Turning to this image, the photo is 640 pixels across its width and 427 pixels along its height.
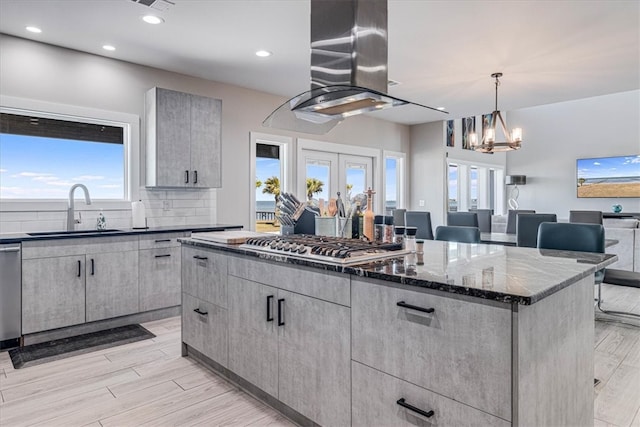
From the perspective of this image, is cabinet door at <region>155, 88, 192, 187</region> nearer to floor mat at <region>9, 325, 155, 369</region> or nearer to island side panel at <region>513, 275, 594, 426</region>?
floor mat at <region>9, 325, 155, 369</region>

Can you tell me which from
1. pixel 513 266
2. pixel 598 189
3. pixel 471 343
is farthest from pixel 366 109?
pixel 598 189

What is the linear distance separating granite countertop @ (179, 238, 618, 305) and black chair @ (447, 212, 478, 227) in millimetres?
2459

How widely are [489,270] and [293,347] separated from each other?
3.36 ft

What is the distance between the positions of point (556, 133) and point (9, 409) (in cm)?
1266

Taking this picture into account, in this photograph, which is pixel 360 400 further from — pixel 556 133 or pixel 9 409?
pixel 556 133

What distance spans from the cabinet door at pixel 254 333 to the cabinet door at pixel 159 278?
71.2 inches

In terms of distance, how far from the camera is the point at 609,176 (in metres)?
10.1

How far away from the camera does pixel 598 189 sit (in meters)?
10.3

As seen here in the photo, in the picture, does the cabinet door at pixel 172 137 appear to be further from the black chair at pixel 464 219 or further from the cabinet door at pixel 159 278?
the black chair at pixel 464 219

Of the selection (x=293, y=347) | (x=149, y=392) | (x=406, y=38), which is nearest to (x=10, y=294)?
(x=149, y=392)

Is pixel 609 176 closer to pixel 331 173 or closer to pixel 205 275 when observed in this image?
pixel 331 173

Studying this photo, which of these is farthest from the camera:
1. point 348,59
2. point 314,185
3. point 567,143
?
point 567,143

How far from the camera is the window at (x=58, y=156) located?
367 centimetres

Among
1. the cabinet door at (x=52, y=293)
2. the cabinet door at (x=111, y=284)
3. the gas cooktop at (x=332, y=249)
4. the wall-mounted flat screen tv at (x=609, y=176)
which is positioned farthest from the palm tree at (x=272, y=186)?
the wall-mounted flat screen tv at (x=609, y=176)
